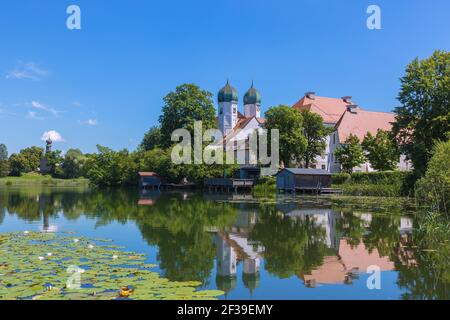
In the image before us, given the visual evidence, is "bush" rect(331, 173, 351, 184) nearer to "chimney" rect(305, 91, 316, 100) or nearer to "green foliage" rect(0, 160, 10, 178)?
"chimney" rect(305, 91, 316, 100)

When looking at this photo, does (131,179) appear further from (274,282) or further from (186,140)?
(274,282)

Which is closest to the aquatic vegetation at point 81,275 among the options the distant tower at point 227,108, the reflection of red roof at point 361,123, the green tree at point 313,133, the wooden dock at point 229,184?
the wooden dock at point 229,184

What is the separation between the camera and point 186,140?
57875 millimetres

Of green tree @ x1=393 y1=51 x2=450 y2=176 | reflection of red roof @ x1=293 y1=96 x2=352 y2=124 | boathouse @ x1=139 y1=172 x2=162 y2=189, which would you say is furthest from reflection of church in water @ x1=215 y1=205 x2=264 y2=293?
reflection of red roof @ x1=293 y1=96 x2=352 y2=124

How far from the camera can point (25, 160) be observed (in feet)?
317

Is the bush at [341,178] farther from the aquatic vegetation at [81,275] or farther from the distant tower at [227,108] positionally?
the aquatic vegetation at [81,275]

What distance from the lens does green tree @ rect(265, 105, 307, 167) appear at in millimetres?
46562

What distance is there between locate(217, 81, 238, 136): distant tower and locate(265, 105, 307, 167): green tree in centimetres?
2074

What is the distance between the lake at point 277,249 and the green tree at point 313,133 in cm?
2837

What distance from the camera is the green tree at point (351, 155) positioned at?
156 feet

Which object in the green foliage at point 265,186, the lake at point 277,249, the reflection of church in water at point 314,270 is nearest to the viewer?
the lake at point 277,249

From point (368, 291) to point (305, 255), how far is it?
3601 millimetres

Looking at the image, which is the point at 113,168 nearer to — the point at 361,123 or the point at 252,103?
the point at 252,103
